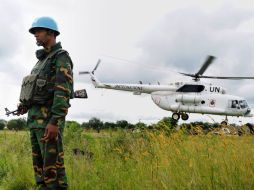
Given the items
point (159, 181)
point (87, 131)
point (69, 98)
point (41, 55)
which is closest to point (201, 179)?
point (159, 181)

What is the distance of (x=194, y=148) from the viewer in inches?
226

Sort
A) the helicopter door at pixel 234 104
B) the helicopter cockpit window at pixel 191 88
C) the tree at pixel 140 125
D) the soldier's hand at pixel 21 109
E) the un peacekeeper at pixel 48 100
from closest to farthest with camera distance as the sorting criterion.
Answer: the un peacekeeper at pixel 48 100
the soldier's hand at pixel 21 109
the tree at pixel 140 125
the helicopter door at pixel 234 104
the helicopter cockpit window at pixel 191 88

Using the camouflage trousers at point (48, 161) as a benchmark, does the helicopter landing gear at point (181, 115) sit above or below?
above

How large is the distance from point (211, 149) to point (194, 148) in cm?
28

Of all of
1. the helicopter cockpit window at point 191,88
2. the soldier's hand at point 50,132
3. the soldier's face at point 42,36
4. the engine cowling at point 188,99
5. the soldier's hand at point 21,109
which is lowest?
the soldier's hand at point 50,132

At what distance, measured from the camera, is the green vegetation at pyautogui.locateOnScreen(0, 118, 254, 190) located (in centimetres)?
470

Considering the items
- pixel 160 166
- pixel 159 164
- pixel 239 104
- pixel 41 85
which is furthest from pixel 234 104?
pixel 41 85

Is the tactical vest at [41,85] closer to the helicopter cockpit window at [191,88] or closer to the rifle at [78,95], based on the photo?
the rifle at [78,95]

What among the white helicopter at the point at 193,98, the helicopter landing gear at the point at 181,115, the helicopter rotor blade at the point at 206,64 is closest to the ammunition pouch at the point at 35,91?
the white helicopter at the point at 193,98

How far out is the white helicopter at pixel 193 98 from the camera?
34.6 meters

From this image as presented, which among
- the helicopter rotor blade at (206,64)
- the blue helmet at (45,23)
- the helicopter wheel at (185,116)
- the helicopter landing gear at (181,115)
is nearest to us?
the blue helmet at (45,23)

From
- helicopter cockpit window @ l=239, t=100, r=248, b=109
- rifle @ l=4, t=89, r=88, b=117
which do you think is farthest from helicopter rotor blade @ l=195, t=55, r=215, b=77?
rifle @ l=4, t=89, r=88, b=117

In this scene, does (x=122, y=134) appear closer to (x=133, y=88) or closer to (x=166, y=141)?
(x=166, y=141)

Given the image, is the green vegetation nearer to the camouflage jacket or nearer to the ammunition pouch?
the camouflage jacket
